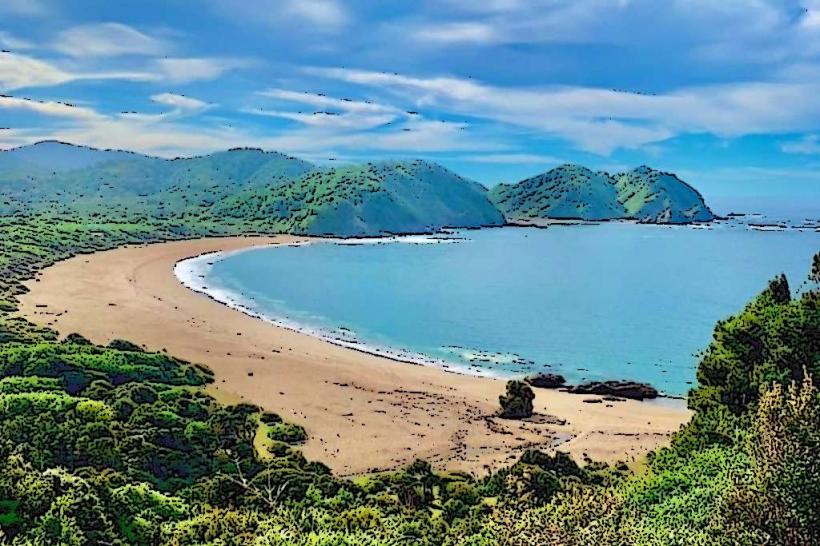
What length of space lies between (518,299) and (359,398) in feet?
187

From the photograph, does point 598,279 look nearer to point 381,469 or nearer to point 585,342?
point 585,342

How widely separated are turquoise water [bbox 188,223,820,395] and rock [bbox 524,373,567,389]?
336 centimetres

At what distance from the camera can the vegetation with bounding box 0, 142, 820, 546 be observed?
50.8 feet

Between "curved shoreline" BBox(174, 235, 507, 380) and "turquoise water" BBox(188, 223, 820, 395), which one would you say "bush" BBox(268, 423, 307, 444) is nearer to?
"curved shoreline" BBox(174, 235, 507, 380)

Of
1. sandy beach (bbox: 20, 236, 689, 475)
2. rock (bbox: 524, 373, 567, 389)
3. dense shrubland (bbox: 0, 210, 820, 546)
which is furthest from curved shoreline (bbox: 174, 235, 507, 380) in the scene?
dense shrubland (bbox: 0, 210, 820, 546)

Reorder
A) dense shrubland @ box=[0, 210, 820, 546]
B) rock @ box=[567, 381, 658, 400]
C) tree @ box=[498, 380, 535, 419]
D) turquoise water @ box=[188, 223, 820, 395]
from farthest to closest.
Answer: turquoise water @ box=[188, 223, 820, 395], rock @ box=[567, 381, 658, 400], tree @ box=[498, 380, 535, 419], dense shrubland @ box=[0, 210, 820, 546]

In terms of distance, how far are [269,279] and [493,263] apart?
50465 mm

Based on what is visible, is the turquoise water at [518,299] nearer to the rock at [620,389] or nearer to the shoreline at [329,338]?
the shoreline at [329,338]

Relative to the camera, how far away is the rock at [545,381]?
197 ft

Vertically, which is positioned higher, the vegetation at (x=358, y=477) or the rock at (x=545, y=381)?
the vegetation at (x=358, y=477)

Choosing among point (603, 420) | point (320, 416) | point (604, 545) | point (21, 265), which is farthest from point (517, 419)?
point (21, 265)

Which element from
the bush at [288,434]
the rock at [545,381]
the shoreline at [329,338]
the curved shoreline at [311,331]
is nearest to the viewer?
the bush at [288,434]

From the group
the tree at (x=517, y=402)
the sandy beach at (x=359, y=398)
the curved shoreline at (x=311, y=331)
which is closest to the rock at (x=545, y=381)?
the sandy beach at (x=359, y=398)

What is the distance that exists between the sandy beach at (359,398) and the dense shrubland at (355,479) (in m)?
3.12
